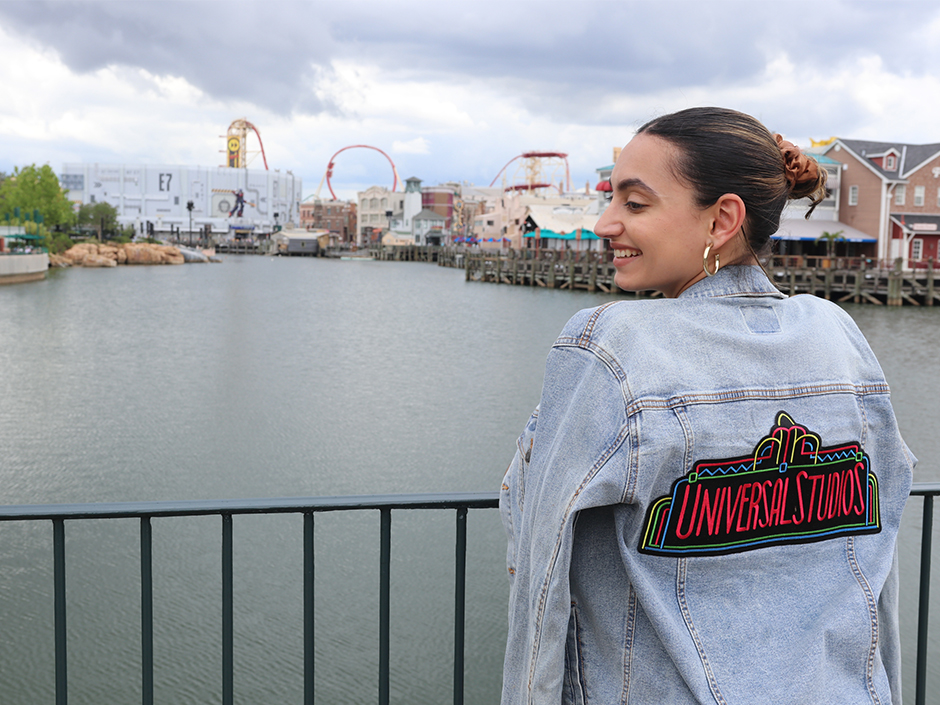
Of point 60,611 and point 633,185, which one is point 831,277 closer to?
point 60,611

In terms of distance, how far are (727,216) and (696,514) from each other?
0.41 metres

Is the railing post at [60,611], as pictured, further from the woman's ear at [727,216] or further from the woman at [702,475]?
the woman's ear at [727,216]

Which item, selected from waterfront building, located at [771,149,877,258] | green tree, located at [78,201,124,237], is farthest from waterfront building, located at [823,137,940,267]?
green tree, located at [78,201,124,237]

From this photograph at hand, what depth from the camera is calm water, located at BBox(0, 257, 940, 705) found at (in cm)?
670

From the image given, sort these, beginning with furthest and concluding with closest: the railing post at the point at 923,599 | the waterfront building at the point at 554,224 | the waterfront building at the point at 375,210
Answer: the waterfront building at the point at 375,210 < the waterfront building at the point at 554,224 < the railing post at the point at 923,599

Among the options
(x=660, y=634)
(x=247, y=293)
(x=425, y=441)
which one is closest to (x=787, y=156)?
(x=660, y=634)

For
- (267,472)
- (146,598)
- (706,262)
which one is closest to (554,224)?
(267,472)

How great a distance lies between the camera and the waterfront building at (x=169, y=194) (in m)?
124

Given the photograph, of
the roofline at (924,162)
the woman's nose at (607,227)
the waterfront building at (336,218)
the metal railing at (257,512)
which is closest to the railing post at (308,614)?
the metal railing at (257,512)

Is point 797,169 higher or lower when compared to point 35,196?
lower

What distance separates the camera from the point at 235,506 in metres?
1.91

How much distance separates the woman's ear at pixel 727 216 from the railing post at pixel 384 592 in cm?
103

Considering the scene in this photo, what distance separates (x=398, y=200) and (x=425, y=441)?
101940 mm

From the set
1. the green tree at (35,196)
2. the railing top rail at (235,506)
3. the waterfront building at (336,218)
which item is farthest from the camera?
the waterfront building at (336,218)
